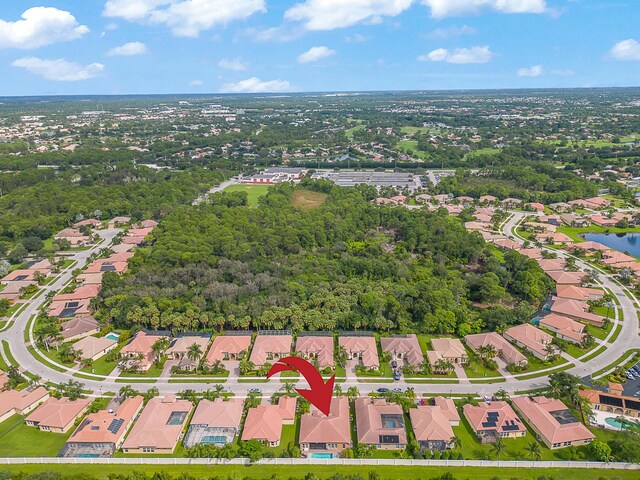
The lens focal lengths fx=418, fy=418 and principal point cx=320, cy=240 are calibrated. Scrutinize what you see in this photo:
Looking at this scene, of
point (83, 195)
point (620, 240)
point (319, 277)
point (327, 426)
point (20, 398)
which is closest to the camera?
point (327, 426)

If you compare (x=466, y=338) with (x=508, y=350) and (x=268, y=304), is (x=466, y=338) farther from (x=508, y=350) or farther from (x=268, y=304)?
(x=268, y=304)

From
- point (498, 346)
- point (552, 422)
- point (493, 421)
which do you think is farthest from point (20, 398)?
point (498, 346)

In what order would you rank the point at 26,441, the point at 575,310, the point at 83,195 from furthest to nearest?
the point at 83,195 < the point at 575,310 < the point at 26,441

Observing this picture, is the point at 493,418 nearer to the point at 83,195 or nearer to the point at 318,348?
the point at 318,348

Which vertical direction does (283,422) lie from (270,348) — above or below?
below

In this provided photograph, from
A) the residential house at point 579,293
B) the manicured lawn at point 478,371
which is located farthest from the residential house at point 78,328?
the residential house at point 579,293

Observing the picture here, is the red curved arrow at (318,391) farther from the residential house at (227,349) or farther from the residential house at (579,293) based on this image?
the residential house at (579,293)

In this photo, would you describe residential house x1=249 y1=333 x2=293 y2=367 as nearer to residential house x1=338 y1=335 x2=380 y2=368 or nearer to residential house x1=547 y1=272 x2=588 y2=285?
residential house x1=338 y1=335 x2=380 y2=368

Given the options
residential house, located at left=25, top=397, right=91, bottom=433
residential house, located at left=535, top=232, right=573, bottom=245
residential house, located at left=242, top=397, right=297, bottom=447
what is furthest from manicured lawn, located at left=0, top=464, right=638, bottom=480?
residential house, located at left=535, top=232, right=573, bottom=245

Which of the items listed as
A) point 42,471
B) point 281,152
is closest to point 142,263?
point 42,471
